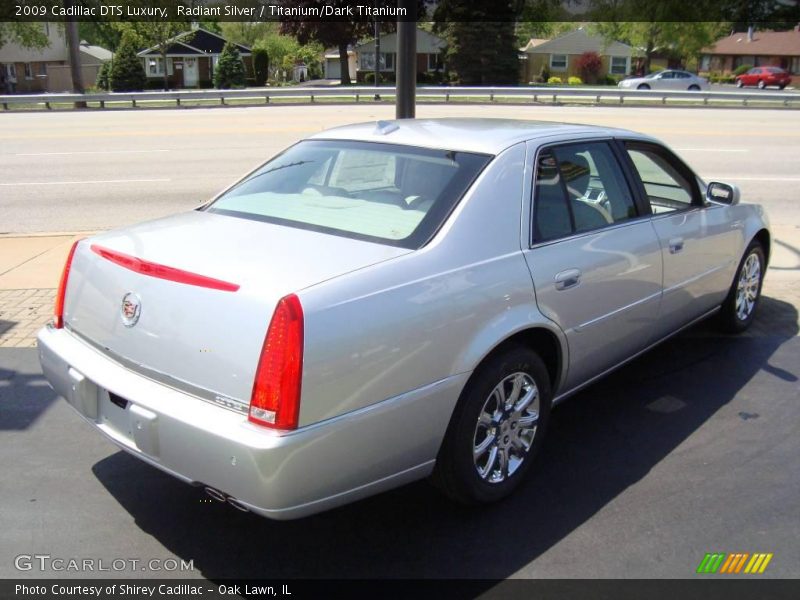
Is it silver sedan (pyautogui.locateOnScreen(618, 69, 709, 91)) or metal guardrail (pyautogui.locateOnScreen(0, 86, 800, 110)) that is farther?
silver sedan (pyautogui.locateOnScreen(618, 69, 709, 91))

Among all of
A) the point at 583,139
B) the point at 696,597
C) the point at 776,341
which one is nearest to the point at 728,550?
the point at 696,597

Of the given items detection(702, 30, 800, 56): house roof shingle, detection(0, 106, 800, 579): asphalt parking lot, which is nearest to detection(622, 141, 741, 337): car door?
detection(0, 106, 800, 579): asphalt parking lot

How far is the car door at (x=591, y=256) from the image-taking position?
146 inches

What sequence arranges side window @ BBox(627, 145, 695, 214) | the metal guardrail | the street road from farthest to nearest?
the metal guardrail
the street road
side window @ BBox(627, 145, 695, 214)

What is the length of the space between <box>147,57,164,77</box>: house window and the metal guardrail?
3385cm

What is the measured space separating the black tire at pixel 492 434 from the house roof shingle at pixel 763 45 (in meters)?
73.7

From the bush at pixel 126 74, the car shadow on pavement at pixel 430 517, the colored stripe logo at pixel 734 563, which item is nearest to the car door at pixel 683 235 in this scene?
the car shadow on pavement at pixel 430 517

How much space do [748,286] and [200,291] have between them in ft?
14.7

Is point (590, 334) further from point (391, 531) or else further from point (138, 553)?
point (138, 553)

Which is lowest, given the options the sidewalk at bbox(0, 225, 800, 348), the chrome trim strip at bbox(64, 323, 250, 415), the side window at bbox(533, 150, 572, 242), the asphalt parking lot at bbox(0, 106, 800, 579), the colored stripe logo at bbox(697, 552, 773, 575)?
the colored stripe logo at bbox(697, 552, 773, 575)

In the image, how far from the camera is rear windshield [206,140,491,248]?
3.45m

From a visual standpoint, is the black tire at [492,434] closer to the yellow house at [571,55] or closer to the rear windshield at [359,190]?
the rear windshield at [359,190]

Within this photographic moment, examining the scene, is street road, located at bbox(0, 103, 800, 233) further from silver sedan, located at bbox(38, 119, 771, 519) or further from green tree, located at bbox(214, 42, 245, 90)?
green tree, located at bbox(214, 42, 245, 90)

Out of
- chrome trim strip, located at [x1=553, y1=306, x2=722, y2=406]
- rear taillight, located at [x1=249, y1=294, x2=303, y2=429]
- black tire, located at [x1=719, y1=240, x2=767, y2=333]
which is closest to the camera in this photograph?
rear taillight, located at [x1=249, y1=294, x2=303, y2=429]
